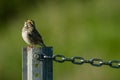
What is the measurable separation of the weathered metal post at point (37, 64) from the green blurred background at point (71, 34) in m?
6.63

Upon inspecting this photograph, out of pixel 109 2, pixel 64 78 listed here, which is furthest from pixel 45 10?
pixel 64 78

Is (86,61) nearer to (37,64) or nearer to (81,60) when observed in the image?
(81,60)

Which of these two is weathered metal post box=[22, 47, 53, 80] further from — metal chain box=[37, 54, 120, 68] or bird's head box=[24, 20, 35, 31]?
bird's head box=[24, 20, 35, 31]

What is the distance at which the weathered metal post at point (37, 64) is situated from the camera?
5527 millimetres

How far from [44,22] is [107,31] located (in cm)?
187

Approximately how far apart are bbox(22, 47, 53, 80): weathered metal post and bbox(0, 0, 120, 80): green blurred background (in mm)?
6628

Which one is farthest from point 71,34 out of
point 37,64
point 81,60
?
point 37,64

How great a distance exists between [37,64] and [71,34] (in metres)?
8.70

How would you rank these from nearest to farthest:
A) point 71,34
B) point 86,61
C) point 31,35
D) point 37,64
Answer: point 37,64 → point 86,61 → point 31,35 → point 71,34

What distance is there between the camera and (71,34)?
46.8 ft

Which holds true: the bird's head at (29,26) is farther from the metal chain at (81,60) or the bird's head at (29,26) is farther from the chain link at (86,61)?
the chain link at (86,61)

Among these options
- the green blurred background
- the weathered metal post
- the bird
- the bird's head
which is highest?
the green blurred background

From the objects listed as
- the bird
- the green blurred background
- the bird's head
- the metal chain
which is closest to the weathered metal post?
the metal chain

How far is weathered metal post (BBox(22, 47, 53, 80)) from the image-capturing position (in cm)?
553
